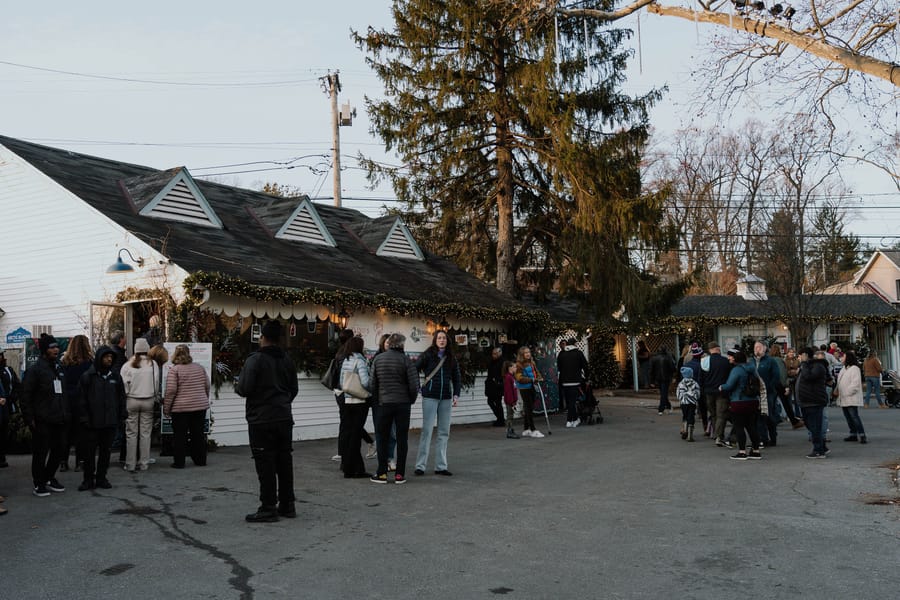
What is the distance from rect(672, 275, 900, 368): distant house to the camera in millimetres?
34969

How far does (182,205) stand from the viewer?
16.9 meters

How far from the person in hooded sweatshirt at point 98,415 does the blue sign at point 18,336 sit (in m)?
7.33

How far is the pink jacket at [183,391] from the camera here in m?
11.6

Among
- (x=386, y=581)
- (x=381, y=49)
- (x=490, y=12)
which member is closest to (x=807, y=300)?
(x=490, y=12)

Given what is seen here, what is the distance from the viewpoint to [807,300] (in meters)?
30.0

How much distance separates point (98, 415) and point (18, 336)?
314 inches

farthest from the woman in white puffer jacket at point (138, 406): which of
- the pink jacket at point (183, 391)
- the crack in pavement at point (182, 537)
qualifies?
the crack in pavement at point (182, 537)

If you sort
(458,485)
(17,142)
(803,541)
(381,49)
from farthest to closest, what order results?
(381,49)
(17,142)
(458,485)
(803,541)

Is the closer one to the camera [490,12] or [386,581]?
[386,581]

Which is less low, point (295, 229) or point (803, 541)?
point (295, 229)

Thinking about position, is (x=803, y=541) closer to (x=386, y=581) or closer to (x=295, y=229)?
(x=386, y=581)

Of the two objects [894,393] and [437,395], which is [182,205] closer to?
[437,395]

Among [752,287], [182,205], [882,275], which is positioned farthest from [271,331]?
[882,275]

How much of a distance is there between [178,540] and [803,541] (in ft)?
17.6
